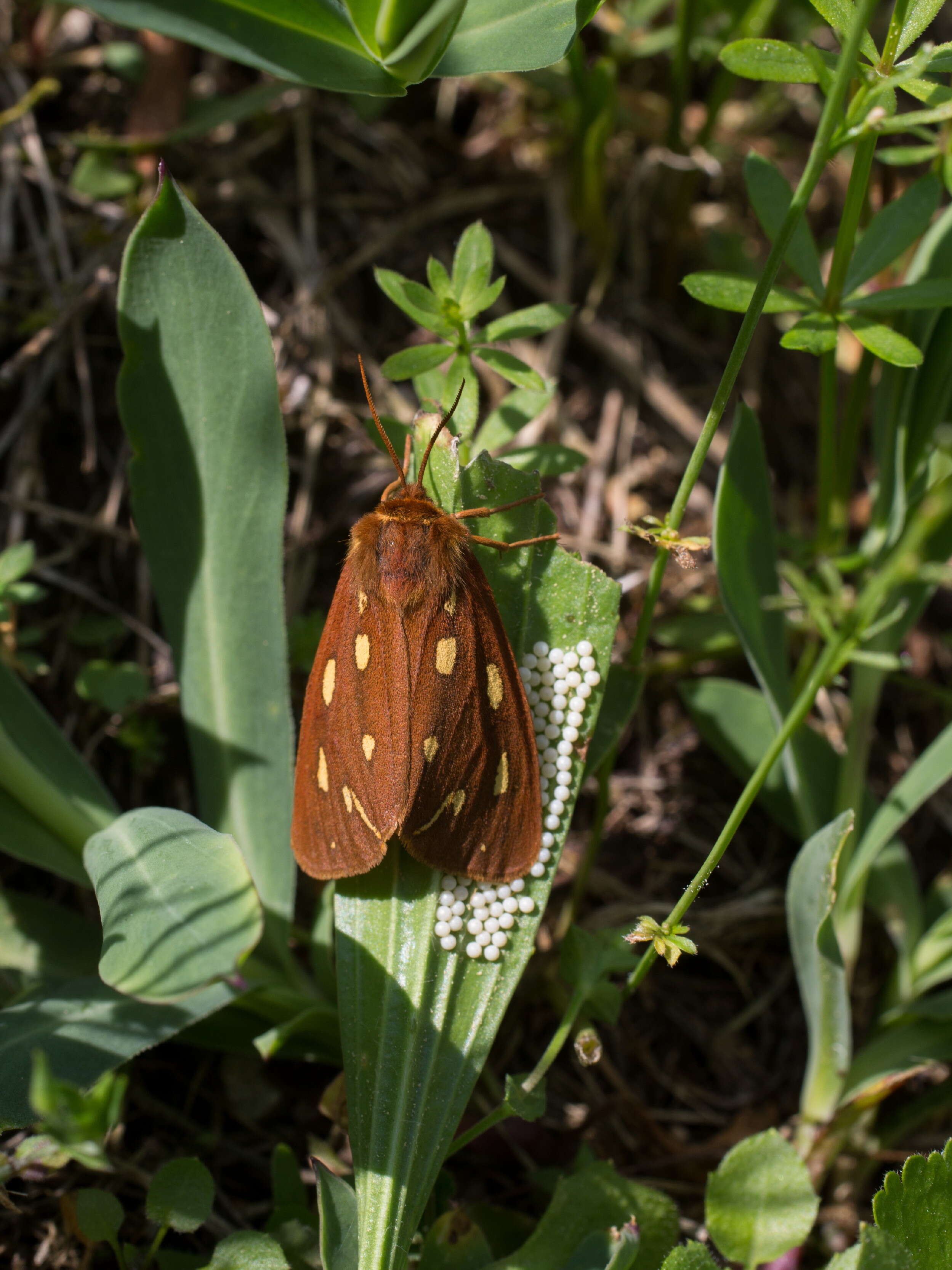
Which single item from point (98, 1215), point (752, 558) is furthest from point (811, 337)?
point (98, 1215)

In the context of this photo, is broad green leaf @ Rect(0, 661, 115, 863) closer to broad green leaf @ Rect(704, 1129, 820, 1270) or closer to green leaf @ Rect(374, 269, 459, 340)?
green leaf @ Rect(374, 269, 459, 340)

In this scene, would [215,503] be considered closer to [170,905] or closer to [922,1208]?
[170,905]

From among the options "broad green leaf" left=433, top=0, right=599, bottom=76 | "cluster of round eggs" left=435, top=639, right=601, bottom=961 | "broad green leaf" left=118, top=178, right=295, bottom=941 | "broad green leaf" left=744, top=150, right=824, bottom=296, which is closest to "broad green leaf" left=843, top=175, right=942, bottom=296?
"broad green leaf" left=744, top=150, right=824, bottom=296

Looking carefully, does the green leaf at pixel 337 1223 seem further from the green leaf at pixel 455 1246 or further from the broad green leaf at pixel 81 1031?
the broad green leaf at pixel 81 1031

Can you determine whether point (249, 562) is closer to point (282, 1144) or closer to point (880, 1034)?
point (282, 1144)

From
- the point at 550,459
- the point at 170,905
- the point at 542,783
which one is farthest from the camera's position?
the point at 550,459

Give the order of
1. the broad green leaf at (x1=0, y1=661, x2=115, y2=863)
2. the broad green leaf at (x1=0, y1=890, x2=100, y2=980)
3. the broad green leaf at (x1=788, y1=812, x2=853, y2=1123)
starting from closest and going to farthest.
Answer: the broad green leaf at (x1=788, y1=812, x2=853, y2=1123), the broad green leaf at (x1=0, y1=661, x2=115, y2=863), the broad green leaf at (x1=0, y1=890, x2=100, y2=980)
